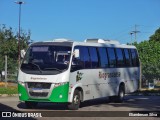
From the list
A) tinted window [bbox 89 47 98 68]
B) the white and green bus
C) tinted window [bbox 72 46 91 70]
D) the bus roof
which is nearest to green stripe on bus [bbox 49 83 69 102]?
the white and green bus

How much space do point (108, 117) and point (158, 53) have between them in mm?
57359

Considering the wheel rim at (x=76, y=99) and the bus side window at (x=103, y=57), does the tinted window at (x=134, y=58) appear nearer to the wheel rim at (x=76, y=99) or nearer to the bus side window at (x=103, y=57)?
the bus side window at (x=103, y=57)

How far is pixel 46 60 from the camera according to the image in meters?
17.5

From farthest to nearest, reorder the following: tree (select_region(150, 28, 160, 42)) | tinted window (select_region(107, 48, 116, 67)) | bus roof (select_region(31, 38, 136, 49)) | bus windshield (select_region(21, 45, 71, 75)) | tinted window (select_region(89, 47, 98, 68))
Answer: tree (select_region(150, 28, 160, 42)) → tinted window (select_region(107, 48, 116, 67)) → tinted window (select_region(89, 47, 98, 68)) → bus roof (select_region(31, 38, 136, 49)) → bus windshield (select_region(21, 45, 71, 75))

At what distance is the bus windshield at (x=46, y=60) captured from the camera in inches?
674

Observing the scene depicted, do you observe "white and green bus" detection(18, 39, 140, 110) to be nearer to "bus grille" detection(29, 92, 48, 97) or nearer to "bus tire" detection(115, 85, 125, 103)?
"bus grille" detection(29, 92, 48, 97)

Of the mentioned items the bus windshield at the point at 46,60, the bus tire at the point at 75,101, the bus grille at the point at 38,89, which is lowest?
the bus tire at the point at 75,101

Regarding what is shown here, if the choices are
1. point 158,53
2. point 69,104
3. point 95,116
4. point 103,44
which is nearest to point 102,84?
point 103,44

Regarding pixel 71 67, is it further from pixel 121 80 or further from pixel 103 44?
pixel 121 80

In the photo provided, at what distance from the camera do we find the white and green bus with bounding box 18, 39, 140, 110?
1697 centimetres

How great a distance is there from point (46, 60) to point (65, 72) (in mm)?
980

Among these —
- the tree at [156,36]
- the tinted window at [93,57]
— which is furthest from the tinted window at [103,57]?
the tree at [156,36]

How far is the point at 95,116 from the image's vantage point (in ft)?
50.0

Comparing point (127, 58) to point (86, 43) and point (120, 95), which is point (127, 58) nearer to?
point (120, 95)
